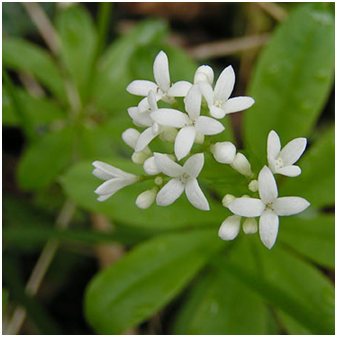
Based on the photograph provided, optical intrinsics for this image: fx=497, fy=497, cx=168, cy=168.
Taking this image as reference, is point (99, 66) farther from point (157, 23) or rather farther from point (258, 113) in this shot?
point (258, 113)

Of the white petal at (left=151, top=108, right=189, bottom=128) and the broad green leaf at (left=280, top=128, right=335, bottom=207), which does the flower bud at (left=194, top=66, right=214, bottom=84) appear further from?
the broad green leaf at (left=280, top=128, right=335, bottom=207)

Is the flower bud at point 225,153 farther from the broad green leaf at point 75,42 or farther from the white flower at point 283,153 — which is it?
the broad green leaf at point 75,42

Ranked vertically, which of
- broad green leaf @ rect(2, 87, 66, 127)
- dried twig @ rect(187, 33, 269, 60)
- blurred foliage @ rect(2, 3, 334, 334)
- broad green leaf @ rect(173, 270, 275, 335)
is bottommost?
broad green leaf @ rect(173, 270, 275, 335)

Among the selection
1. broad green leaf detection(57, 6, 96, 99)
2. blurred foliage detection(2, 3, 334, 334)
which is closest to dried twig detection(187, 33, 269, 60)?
broad green leaf detection(57, 6, 96, 99)

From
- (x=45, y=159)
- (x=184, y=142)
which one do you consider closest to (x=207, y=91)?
(x=184, y=142)

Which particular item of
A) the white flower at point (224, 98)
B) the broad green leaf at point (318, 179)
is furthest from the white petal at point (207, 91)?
the broad green leaf at point (318, 179)

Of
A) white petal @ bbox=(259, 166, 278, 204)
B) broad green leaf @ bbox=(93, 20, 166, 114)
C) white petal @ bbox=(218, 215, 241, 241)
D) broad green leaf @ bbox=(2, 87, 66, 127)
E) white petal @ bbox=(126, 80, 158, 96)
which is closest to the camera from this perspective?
white petal @ bbox=(259, 166, 278, 204)
